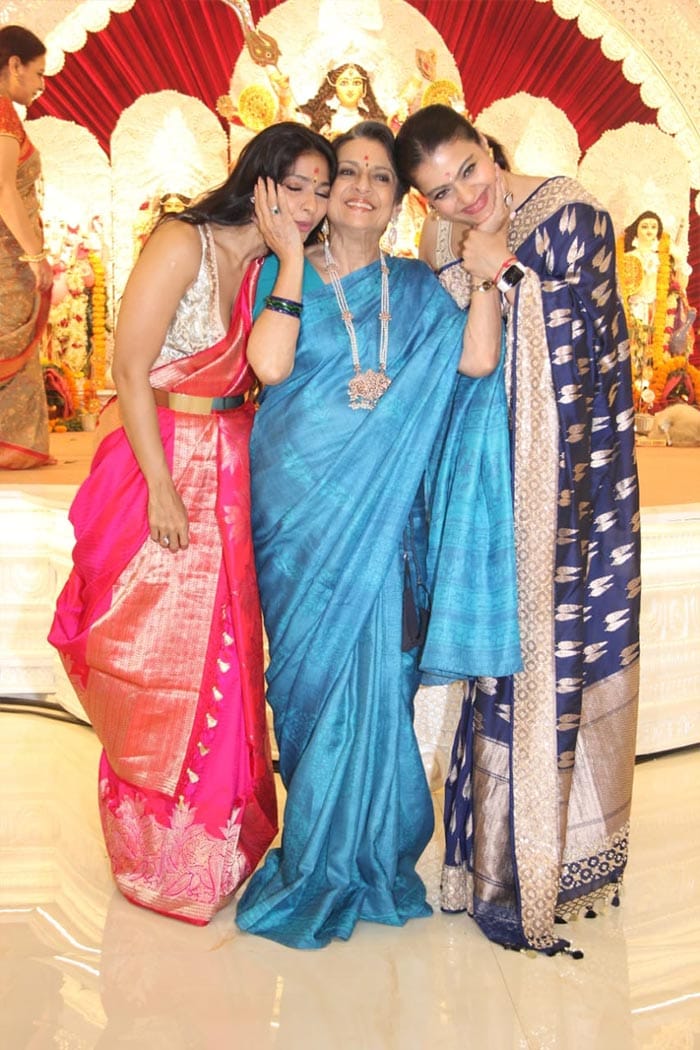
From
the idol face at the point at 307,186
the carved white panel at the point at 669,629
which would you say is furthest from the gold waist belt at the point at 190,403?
the carved white panel at the point at 669,629

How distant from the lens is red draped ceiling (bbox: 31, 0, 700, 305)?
827 cm

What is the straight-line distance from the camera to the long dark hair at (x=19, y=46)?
14.3ft

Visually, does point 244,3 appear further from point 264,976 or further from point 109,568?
point 264,976

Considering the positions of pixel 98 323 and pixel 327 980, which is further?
pixel 98 323

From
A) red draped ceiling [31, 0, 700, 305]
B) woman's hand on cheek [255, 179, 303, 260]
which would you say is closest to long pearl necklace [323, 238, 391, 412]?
woman's hand on cheek [255, 179, 303, 260]

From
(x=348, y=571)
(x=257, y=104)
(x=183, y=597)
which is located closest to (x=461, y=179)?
(x=348, y=571)

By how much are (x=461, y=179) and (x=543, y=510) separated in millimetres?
610

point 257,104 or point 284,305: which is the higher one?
point 257,104

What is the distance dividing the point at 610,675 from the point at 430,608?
0.37 m

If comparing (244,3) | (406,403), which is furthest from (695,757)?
(244,3)

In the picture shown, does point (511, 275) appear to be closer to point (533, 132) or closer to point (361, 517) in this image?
point (361, 517)

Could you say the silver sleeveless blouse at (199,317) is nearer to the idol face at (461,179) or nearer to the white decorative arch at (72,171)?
Result: the idol face at (461,179)

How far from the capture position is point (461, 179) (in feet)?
6.42

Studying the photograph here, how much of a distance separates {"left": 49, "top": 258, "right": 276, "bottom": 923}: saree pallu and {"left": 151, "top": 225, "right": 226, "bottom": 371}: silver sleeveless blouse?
0.02m
